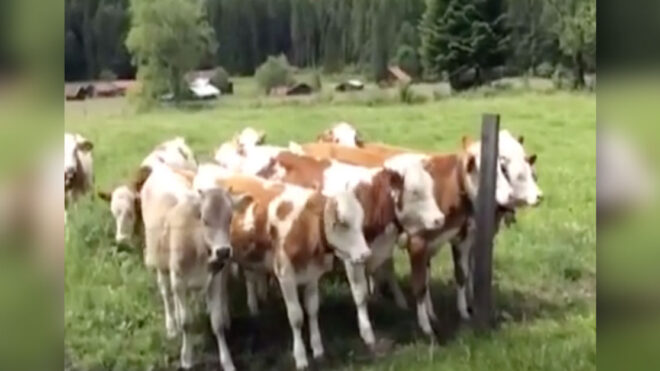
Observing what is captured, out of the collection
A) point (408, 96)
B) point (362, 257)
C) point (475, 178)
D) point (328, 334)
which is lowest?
point (328, 334)

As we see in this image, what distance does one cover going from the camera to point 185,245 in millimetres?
1570

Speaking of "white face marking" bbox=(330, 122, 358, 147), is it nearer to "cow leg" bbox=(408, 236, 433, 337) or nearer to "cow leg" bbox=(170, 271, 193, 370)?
"cow leg" bbox=(408, 236, 433, 337)

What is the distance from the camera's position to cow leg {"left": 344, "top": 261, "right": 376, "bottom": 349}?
1.60 m

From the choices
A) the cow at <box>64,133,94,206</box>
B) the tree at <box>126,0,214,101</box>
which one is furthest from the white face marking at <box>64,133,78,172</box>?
the tree at <box>126,0,214,101</box>

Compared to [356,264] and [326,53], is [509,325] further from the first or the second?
[326,53]

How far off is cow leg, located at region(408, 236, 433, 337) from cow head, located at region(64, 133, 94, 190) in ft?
1.47

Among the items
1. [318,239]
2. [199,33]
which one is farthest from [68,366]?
[199,33]

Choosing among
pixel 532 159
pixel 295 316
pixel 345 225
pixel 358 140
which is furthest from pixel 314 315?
pixel 532 159

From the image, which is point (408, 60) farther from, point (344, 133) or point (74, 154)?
point (74, 154)

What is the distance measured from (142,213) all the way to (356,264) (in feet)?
0.96

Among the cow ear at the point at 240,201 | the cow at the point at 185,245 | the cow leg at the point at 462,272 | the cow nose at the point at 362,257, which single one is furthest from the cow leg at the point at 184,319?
the cow leg at the point at 462,272

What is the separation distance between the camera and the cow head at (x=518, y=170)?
5.26ft

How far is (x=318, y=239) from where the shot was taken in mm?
1579

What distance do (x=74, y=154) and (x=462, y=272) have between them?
1.77 ft
